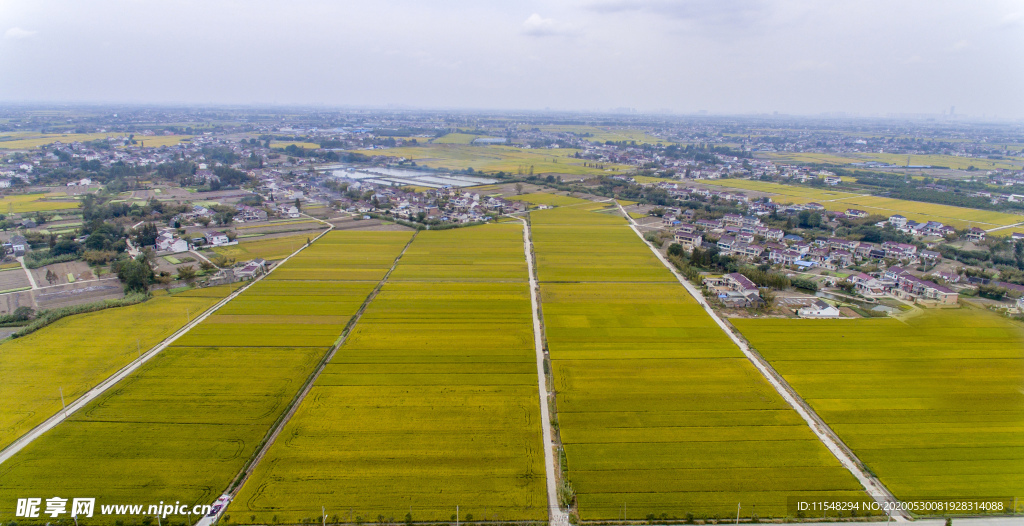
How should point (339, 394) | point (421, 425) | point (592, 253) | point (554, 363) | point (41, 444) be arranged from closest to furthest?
point (41, 444), point (421, 425), point (339, 394), point (554, 363), point (592, 253)

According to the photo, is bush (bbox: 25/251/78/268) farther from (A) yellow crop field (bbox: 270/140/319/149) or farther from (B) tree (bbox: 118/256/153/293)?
(A) yellow crop field (bbox: 270/140/319/149)

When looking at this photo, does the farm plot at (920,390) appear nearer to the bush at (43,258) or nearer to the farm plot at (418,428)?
the farm plot at (418,428)

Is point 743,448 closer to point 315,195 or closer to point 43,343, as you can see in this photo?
point 43,343

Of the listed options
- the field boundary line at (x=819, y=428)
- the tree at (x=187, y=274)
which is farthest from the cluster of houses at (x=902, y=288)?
the tree at (x=187, y=274)

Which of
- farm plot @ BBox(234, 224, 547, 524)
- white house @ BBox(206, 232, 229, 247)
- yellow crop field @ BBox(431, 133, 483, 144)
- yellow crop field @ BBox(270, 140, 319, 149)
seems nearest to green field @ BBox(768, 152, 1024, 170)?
yellow crop field @ BBox(431, 133, 483, 144)

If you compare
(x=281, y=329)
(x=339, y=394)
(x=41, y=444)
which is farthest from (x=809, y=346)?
(x=41, y=444)

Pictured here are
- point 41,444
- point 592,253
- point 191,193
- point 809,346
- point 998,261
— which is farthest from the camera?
point 191,193
